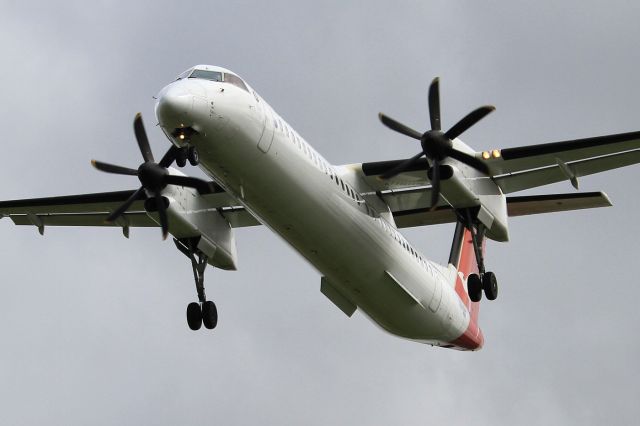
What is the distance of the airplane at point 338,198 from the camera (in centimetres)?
1998

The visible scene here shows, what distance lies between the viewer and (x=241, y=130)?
65.1 ft

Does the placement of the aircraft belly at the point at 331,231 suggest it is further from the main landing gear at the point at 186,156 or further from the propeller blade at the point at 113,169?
the propeller blade at the point at 113,169

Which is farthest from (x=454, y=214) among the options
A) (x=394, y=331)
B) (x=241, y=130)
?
(x=241, y=130)

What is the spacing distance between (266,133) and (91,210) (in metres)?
7.79

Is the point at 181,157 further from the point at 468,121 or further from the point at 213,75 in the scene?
the point at 468,121

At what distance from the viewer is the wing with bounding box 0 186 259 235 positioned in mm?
25344

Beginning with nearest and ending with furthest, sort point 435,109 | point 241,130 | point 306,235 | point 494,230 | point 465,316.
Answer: point 241,130 → point 306,235 → point 435,109 → point 494,230 → point 465,316

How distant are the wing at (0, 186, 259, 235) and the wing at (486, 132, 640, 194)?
6141 millimetres

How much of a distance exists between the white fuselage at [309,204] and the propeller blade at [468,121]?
237 cm

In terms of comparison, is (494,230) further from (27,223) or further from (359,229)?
(27,223)

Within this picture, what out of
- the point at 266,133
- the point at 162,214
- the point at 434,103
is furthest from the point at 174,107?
the point at 434,103

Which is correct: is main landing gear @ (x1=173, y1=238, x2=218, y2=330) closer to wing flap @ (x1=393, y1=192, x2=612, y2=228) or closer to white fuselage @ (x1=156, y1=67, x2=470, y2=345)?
white fuselage @ (x1=156, y1=67, x2=470, y2=345)

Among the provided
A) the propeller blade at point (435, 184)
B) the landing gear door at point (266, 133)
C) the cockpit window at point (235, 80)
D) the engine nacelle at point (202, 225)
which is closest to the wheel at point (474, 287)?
the propeller blade at point (435, 184)

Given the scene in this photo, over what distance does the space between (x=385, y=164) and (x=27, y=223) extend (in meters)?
9.79
